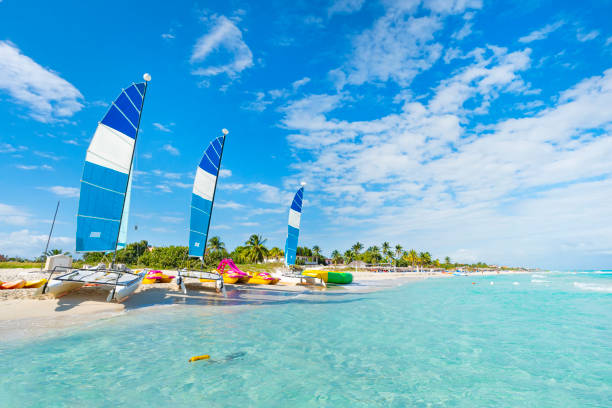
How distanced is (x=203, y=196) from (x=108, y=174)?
6.59 m

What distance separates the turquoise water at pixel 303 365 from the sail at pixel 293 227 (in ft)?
60.3

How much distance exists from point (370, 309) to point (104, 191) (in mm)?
13586

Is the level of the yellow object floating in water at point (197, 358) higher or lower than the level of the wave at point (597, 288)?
lower

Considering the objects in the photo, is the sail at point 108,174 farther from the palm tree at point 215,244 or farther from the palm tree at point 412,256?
the palm tree at point 412,256

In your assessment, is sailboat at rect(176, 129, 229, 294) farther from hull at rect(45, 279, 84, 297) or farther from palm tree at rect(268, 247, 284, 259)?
palm tree at rect(268, 247, 284, 259)

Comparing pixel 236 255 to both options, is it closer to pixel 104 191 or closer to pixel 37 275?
pixel 37 275

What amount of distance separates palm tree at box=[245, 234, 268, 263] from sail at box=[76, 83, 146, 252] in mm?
57054

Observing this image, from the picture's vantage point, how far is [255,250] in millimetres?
69250

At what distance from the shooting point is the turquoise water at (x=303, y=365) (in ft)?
16.3

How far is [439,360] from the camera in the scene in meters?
7.18

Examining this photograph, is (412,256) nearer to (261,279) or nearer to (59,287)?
(261,279)

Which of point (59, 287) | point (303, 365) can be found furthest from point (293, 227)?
point (303, 365)

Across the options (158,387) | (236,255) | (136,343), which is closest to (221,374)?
(158,387)

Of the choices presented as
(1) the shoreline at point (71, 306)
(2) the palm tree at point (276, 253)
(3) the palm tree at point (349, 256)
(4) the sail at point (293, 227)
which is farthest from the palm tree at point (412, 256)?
(1) the shoreline at point (71, 306)
